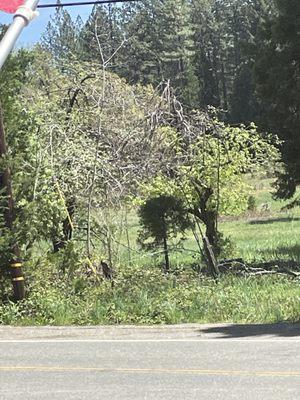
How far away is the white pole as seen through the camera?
3.08 m

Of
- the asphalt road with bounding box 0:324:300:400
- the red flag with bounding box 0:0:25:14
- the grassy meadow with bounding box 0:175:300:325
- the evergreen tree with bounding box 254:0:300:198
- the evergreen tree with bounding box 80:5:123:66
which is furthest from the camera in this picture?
the evergreen tree with bounding box 254:0:300:198

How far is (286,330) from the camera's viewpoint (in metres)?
10.5

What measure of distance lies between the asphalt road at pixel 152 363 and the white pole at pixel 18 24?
14.7 feet

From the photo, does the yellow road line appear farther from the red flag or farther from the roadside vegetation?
the red flag

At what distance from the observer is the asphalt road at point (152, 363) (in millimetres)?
6957

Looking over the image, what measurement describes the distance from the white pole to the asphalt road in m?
4.47

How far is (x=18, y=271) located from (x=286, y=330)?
18.2 feet

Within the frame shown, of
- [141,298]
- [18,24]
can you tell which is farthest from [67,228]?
[18,24]

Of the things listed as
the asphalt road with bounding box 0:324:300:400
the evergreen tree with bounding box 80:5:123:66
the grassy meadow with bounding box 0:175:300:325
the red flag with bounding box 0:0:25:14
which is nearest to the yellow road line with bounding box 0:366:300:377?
the asphalt road with bounding box 0:324:300:400

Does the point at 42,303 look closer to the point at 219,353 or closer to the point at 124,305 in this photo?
the point at 124,305

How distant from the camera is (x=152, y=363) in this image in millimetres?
8391

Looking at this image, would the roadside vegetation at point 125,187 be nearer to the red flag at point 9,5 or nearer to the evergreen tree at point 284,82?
the evergreen tree at point 284,82

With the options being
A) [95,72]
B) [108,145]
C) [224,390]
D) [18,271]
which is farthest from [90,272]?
[224,390]

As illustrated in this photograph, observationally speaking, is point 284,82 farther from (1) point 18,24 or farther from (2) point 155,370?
(1) point 18,24
